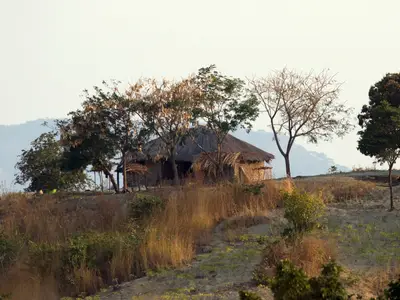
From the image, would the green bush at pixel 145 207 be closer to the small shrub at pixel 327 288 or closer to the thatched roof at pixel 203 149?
the small shrub at pixel 327 288

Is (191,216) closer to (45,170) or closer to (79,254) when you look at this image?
(79,254)

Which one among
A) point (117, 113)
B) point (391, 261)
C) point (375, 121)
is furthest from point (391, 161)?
point (117, 113)

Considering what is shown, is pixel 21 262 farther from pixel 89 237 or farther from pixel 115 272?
pixel 115 272

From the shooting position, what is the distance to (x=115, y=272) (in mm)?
10555

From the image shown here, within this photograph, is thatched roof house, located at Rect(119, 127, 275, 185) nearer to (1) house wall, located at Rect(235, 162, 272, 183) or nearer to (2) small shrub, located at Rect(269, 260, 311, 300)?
(1) house wall, located at Rect(235, 162, 272, 183)

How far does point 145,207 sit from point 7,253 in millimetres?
3304

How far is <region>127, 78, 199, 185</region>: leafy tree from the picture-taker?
2814 centimetres

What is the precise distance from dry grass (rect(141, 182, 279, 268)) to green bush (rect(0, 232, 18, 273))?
287 cm

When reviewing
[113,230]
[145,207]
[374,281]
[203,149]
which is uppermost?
[203,149]

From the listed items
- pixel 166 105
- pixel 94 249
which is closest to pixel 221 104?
pixel 166 105

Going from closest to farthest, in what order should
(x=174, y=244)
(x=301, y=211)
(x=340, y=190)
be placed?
(x=301, y=211)
(x=174, y=244)
(x=340, y=190)

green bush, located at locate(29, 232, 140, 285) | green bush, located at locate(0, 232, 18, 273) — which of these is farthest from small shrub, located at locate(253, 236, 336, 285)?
green bush, located at locate(0, 232, 18, 273)

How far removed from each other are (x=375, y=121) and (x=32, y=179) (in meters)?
26.9

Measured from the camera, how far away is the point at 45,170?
127ft
